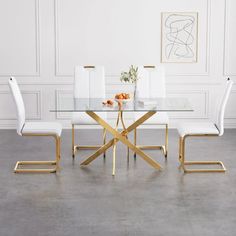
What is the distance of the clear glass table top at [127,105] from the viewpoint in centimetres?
536

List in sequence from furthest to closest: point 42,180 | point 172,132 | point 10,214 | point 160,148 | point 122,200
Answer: point 172,132
point 160,148
point 42,180
point 122,200
point 10,214

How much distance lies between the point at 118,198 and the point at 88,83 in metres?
2.15

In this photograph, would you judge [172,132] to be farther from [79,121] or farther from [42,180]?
[42,180]

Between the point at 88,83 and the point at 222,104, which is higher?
the point at 88,83

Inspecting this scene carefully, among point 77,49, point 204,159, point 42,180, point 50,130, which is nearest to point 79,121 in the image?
point 50,130

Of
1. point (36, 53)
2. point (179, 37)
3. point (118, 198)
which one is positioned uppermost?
point (179, 37)

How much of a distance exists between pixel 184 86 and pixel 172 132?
725mm

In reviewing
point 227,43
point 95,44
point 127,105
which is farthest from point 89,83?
point 227,43

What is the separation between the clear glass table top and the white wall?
2119 millimetres

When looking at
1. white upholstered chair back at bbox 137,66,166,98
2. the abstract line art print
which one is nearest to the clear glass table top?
white upholstered chair back at bbox 137,66,166,98

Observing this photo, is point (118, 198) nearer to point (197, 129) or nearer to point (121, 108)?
point (121, 108)

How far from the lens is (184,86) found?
8.02 meters

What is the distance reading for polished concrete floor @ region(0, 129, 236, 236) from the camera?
4.07m

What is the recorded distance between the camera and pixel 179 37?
7.91 metres
